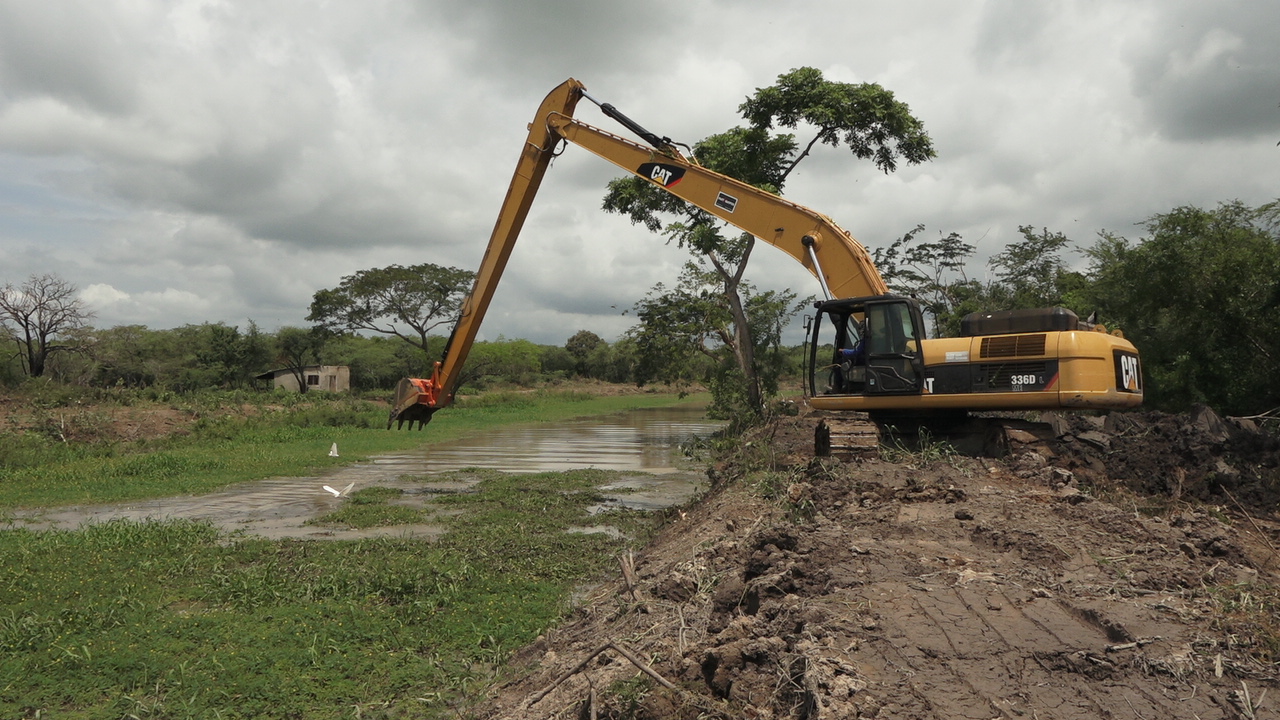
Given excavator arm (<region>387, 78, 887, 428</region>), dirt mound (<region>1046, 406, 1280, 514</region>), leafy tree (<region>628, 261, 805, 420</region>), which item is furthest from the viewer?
leafy tree (<region>628, 261, 805, 420</region>)

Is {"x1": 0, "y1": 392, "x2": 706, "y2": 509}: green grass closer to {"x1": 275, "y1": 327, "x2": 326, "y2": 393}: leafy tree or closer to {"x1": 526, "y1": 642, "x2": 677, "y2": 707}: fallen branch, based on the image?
{"x1": 526, "y1": 642, "x2": 677, "y2": 707}: fallen branch

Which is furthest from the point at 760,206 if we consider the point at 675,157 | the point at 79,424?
the point at 79,424

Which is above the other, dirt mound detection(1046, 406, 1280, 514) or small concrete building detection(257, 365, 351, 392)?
small concrete building detection(257, 365, 351, 392)

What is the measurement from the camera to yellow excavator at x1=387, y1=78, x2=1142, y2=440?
870cm

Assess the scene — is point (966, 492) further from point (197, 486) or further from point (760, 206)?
point (197, 486)

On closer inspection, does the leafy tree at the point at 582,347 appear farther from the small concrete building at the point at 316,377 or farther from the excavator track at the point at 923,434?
the excavator track at the point at 923,434

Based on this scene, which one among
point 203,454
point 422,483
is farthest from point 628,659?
point 203,454

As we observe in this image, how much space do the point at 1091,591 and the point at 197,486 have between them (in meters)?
14.9

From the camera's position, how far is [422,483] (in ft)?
51.0

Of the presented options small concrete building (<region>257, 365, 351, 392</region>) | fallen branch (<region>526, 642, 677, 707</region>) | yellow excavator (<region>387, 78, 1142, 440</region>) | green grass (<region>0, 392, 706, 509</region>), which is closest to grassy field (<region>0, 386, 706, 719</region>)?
fallen branch (<region>526, 642, 677, 707</region>)

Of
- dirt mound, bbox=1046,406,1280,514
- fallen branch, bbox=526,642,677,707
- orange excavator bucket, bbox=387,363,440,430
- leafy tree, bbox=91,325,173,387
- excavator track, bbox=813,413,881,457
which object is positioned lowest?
fallen branch, bbox=526,642,677,707

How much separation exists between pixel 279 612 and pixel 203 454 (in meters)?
14.9

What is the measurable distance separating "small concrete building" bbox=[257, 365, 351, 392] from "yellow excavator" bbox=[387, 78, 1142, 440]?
40357 mm

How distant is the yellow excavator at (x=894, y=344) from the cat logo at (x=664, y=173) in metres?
0.02
